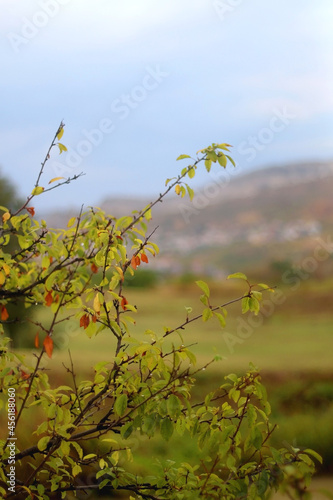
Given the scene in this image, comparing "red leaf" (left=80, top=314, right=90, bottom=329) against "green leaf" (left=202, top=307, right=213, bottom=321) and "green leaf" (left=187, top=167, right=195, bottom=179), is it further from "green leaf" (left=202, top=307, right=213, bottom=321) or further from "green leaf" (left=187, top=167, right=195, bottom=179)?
"green leaf" (left=187, top=167, right=195, bottom=179)

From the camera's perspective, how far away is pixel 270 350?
10.3 metres

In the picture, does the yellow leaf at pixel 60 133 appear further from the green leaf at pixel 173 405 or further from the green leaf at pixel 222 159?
the green leaf at pixel 173 405

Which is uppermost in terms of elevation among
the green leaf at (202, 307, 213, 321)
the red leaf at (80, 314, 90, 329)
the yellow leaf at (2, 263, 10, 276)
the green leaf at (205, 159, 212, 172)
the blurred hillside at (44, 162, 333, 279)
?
the blurred hillside at (44, 162, 333, 279)

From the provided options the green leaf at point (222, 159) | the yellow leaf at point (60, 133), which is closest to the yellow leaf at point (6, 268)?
the yellow leaf at point (60, 133)

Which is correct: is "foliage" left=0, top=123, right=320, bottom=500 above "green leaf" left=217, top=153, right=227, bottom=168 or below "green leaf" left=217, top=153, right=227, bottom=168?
below

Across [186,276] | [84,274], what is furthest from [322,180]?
[84,274]

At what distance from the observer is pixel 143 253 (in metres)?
2.15

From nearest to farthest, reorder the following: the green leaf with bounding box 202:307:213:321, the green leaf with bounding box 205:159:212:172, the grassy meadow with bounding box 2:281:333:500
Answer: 1. the green leaf with bounding box 202:307:213:321
2. the green leaf with bounding box 205:159:212:172
3. the grassy meadow with bounding box 2:281:333:500

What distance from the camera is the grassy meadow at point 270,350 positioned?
6.22 metres

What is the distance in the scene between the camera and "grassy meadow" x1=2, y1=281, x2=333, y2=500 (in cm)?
622

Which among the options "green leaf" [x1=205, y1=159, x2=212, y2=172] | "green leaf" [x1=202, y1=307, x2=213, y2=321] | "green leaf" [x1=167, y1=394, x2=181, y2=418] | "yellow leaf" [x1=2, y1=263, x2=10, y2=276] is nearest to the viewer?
"green leaf" [x1=167, y1=394, x2=181, y2=418]

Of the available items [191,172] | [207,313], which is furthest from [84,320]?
[191,172]

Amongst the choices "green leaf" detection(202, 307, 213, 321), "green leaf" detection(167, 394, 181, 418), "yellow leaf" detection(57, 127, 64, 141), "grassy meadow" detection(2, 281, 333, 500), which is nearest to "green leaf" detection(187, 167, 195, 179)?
"yellow leaf" detection(57, 127, 64, 141)

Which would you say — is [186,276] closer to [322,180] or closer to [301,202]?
[301,202]
